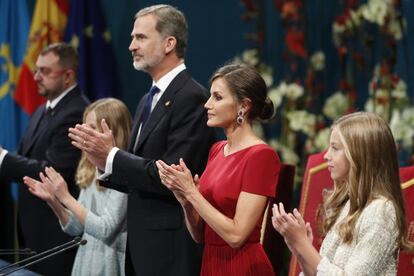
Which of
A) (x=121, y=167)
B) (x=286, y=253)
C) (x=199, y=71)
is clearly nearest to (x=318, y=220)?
(x=121, y=167)

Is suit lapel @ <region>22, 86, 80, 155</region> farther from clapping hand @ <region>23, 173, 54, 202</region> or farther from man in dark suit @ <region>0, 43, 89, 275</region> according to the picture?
clapping hand @ <region>23, 173, 54, 202</region>

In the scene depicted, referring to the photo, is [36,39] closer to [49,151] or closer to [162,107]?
[49,151]

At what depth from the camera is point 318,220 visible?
10.8 ft

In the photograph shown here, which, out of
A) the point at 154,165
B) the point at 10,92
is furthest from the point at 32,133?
the point at 154,165

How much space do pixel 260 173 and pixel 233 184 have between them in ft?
0.35

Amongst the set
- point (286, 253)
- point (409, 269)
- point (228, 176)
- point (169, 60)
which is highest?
point (169, 60)

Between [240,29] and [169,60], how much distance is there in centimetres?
235

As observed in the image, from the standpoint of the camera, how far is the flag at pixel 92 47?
240 inches

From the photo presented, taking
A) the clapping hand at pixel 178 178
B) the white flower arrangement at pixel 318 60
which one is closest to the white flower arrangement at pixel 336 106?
the white flower arrangement at pixel 318 60

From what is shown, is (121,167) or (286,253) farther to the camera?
(286,253)

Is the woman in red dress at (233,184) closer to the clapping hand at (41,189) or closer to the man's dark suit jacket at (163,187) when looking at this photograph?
the man's dark suit jacket at (163,187)

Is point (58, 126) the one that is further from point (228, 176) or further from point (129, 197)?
point (228, 176)

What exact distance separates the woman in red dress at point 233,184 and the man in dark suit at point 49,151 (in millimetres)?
1481

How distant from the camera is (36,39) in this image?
607 cm
